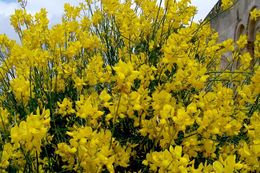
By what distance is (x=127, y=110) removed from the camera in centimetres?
174

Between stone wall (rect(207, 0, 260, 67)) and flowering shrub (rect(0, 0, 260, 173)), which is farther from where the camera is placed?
stone wall (rect(207, 0, 260, 67))

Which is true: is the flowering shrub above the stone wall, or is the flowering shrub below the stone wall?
below

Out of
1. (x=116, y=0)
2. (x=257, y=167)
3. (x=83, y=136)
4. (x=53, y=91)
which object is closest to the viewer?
(x=83, y=136)

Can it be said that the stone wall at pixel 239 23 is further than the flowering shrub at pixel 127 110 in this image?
Yes

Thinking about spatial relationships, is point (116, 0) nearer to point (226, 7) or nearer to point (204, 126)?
point (226, 7)

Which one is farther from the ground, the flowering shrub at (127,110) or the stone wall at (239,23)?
the stone wall at (239,23)

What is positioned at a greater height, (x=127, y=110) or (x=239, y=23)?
(x=239, y=23)

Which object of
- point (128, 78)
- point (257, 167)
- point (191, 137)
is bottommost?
point (257, 167)

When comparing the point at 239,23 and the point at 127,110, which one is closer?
the point at 127,110

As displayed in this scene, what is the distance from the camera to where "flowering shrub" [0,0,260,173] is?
1.55m

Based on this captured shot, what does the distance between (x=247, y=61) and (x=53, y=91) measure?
166 centimetres

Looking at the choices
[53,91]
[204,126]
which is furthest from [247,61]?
[204,126]

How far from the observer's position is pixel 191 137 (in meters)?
1.82

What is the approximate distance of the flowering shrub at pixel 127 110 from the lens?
1554 millimetres
